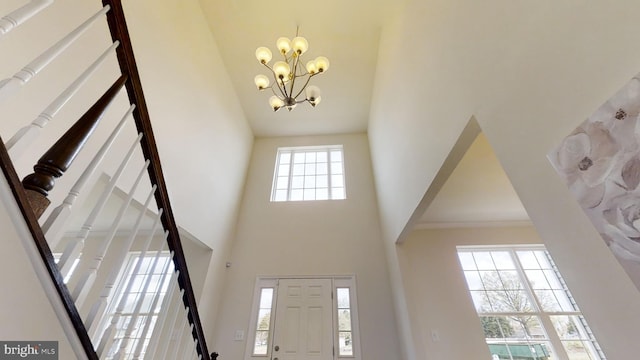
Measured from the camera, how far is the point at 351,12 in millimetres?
3895

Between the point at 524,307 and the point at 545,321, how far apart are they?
0.25 metres

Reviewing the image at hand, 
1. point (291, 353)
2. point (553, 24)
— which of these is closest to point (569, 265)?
point (553, 24)

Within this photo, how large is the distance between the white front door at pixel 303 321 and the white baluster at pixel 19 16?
4.03 m

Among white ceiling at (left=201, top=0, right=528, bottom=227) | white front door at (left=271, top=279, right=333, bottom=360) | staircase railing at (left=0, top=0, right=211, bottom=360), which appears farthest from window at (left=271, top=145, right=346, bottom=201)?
staircase railing at (left=0, top=0, right=211, bottom=360)

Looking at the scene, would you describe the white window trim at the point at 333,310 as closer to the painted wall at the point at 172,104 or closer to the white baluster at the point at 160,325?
the painted wall at the point at 172,104

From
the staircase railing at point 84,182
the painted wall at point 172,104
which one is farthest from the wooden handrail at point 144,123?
the painted wall at point 172,104

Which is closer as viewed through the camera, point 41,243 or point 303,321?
point 41,243

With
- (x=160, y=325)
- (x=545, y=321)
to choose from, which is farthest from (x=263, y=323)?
(x=545, y=321)

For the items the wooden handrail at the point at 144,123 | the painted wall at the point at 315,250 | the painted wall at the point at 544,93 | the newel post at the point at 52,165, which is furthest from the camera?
the painted wall at the point at 315,250

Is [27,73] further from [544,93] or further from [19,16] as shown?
[544,93]

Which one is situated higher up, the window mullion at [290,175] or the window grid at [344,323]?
the window mullion at [290,175]

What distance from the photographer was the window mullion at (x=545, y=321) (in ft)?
10.8

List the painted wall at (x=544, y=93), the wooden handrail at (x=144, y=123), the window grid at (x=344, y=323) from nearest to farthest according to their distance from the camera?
the painted wall at (x=544, y=93) → the wooden handrail at (x=144, y=123) → the window grid at (x=344, y=323)

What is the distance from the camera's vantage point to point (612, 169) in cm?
88
